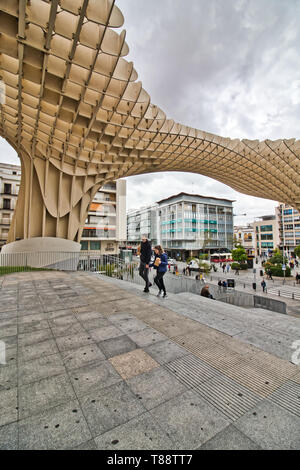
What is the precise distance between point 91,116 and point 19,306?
12286mm

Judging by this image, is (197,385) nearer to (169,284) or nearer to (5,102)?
(169,284)

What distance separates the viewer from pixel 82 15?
7.23 m

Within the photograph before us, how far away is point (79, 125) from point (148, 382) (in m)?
15.7

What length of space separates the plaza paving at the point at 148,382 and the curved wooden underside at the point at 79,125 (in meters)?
9.95

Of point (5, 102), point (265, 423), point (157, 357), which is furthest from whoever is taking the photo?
point (5, 102)

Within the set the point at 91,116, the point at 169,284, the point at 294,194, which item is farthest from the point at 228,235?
the point at 91,116

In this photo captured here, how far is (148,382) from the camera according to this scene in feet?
9.11

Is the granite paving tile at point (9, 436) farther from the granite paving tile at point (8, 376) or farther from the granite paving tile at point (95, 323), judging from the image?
the granite paving tile at point (95, 323)

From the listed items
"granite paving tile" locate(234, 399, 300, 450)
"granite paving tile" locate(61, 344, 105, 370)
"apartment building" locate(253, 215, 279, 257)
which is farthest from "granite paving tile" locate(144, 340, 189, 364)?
"apartment building" locate(253, 215, 279, 257)

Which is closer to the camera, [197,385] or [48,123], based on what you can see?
[197,385]

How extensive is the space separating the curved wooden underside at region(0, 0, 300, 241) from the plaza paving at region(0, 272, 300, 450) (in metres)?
9.95

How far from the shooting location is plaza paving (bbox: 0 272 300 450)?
1.98 meters

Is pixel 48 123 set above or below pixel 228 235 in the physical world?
above

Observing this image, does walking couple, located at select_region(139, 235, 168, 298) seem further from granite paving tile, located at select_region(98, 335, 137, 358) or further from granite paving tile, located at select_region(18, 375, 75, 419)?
granite paving tile, located at select_region(18, 375, 75, 419)
